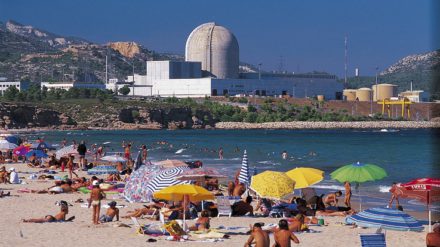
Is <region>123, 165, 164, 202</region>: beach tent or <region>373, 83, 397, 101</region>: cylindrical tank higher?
<region>373, 83, 397, 101</region>: cylindrical tank

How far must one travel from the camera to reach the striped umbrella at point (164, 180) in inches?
835

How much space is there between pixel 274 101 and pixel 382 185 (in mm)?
119954

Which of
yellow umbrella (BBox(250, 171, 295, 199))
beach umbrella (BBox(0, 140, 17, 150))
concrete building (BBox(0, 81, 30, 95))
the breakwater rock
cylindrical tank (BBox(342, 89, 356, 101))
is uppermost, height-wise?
concrete building (BBox(0, 81, 30, 95))

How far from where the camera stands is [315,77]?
16950cm

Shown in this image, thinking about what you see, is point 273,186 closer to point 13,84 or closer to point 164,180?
point 164,180

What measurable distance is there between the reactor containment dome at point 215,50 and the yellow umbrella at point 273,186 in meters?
139

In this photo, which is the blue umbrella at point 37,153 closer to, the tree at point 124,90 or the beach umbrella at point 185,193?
the beach umbrella at point 185,193

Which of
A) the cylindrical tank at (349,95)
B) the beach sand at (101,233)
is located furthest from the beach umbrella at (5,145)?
the cylindrical tank at (349,95)

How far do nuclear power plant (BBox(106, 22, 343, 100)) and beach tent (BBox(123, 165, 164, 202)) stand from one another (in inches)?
5095

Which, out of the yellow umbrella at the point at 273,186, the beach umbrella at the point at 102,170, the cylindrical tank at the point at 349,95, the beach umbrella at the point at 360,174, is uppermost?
the cylindrical tank at the point at 349,95

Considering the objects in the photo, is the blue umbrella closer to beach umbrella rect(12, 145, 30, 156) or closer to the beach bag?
beach umbrella rect(12, 145, 30, 156)

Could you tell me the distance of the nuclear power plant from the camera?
515 feet

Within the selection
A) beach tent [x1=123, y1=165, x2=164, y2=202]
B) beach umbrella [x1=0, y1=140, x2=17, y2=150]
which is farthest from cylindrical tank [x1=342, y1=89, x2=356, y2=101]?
beach tent [x1=123, y1=165, x2=164, y2=202]

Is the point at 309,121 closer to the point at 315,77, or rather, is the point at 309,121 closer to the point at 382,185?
the point at 315,77
